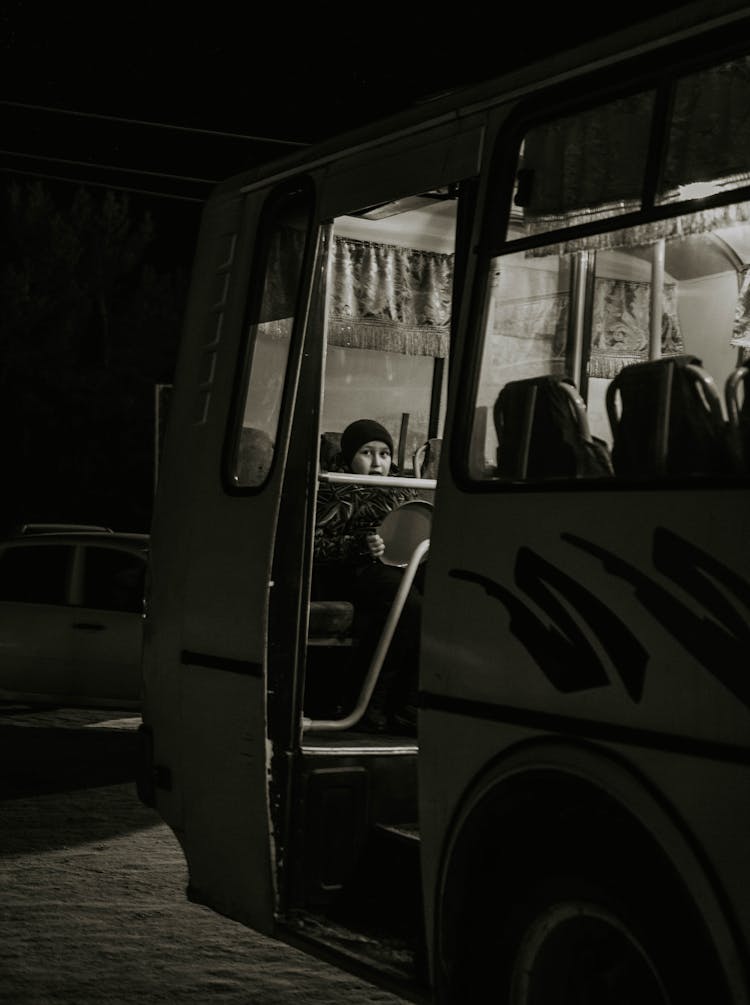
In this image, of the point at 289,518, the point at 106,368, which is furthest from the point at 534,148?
the point at 106,368

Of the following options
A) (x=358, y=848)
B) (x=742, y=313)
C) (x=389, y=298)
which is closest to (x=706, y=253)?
(x=742, y=313)

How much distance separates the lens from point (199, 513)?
231 inches

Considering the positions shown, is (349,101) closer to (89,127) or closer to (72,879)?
(89,127)

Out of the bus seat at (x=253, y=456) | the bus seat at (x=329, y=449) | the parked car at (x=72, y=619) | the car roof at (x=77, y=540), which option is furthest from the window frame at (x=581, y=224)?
the car roof at (x=77, y=540)

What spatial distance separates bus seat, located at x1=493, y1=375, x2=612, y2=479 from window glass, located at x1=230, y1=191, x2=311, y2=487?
4.40 feet

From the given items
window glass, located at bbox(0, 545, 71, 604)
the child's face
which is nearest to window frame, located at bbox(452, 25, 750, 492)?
the child's face

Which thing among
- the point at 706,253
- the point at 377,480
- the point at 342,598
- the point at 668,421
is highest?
the point at 706,253

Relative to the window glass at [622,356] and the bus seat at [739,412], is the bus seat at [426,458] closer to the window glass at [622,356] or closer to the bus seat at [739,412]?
the window glass at [622,356]

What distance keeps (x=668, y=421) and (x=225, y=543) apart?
7.27ft

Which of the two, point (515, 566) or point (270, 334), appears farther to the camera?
point (270, 334)

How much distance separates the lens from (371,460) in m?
7.23

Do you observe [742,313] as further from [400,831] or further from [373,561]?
[373,561]

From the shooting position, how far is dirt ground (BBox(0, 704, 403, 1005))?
19.1 feet

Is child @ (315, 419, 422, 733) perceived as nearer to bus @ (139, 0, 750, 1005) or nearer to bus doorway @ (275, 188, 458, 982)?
bus doorway @ (275, 188, 458, 982)
